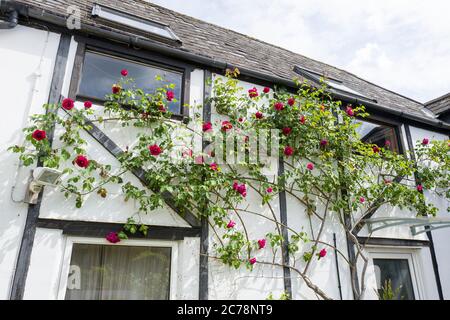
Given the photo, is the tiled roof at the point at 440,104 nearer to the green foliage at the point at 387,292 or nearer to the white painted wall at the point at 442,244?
the white painted wall at the point at 442,244

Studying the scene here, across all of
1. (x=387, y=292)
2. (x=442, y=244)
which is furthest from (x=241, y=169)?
(x=442, y=244)

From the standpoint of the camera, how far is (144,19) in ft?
16.8

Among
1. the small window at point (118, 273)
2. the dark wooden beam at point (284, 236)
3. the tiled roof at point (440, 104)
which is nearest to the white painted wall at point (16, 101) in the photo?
the small window at point (118, 273)

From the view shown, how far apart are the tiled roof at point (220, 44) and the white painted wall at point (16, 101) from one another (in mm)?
776

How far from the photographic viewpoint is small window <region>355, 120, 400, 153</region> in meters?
5.52

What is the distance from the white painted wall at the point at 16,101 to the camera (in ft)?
9.09

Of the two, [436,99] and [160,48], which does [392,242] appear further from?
[436,99]

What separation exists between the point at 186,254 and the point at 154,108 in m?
1.67

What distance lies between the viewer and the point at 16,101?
3.21m

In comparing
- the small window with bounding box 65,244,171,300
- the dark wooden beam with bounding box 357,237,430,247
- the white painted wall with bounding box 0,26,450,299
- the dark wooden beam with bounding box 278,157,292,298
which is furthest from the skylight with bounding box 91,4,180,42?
the dark wooden beam with bounding box 357,237,430,247

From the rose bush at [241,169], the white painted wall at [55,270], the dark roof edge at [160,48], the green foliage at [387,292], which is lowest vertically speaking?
the green foliage at [387,292]

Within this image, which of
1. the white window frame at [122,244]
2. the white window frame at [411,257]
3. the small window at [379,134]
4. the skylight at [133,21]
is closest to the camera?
the white window frame at [122,244]

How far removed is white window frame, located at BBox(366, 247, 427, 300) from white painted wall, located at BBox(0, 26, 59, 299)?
4.30 metres
